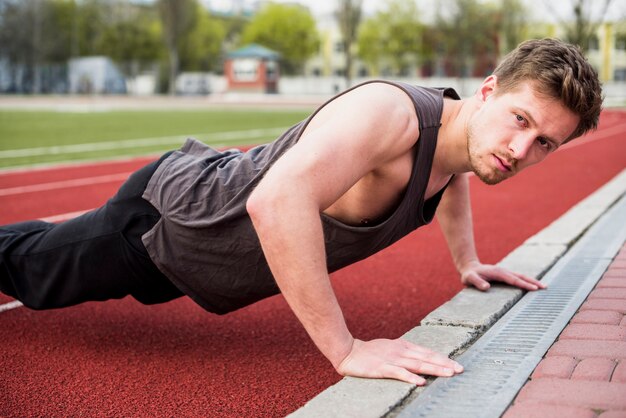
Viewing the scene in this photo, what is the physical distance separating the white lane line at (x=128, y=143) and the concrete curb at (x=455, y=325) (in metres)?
9.95

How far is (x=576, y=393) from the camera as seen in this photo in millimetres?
2346

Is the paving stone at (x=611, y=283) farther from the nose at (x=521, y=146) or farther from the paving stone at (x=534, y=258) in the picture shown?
the nose at (x=521, y=146)

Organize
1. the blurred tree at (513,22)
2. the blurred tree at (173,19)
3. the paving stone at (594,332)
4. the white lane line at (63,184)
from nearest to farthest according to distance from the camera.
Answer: the paving stone at (594,332), the white lane line at (63,184), the blurred tree at (173,19), the blurred tree at (513,22)

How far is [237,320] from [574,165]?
8163 millimetres

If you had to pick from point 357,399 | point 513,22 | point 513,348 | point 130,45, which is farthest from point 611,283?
point 130,45

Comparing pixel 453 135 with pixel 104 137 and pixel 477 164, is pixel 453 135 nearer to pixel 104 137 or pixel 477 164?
pixel 477 164

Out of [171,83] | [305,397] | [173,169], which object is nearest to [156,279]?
[173,169]

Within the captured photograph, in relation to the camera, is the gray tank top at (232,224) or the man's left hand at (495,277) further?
the man's left hand at (495,277)

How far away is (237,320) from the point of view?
148 inches

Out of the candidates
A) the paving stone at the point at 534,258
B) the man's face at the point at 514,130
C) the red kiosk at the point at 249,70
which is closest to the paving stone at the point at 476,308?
the paving stone at the point at 534,258

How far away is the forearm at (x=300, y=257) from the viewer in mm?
2289

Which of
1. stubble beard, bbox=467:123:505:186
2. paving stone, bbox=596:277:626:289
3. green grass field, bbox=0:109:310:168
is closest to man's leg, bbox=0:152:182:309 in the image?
stubble beard, bbox=467:123:505:186

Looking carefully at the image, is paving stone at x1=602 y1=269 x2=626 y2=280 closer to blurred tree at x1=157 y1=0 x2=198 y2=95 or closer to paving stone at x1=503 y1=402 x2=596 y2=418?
paving stone at x1=503 y1=402 x2=596 y2=418

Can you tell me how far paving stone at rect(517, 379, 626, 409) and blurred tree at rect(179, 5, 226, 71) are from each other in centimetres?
6903
